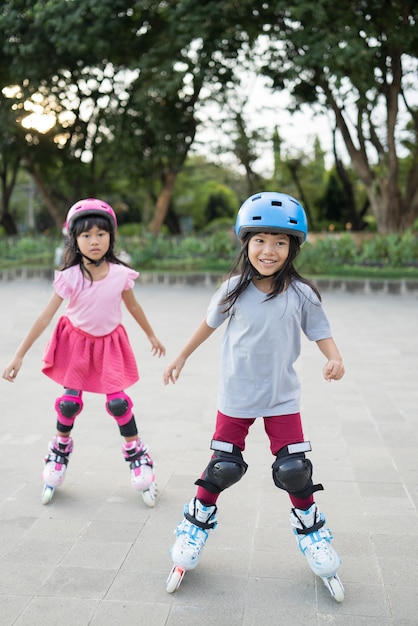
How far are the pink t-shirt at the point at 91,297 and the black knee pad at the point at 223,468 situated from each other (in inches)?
46.5

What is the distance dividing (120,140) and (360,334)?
14.8 metres

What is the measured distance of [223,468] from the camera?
2816mm

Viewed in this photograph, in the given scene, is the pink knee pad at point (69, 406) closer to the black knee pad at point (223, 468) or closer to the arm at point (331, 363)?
the black knee pad at point (223, 468)

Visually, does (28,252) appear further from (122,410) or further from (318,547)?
(318,547)

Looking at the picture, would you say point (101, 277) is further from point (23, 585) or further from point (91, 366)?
point (23, 585)

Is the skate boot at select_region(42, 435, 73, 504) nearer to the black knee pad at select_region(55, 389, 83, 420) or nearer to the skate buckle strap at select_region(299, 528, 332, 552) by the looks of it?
the black knee pad at select_region(55, 389, 83, 420)

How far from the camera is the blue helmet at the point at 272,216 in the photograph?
111 inches

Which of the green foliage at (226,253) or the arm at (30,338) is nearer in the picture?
the arm at (30,338)

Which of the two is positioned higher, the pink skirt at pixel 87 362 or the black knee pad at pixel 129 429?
the pink skirt at pixel 87 362

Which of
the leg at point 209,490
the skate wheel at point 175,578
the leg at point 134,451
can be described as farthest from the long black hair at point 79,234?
the skate wheel at point 175,578

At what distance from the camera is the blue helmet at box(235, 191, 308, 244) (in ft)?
9.26

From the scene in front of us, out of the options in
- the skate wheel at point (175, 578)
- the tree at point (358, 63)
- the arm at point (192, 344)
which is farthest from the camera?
the tree at point (358, 63)

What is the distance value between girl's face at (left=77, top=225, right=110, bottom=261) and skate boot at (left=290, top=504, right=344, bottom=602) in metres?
1.66

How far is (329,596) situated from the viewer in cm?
274
